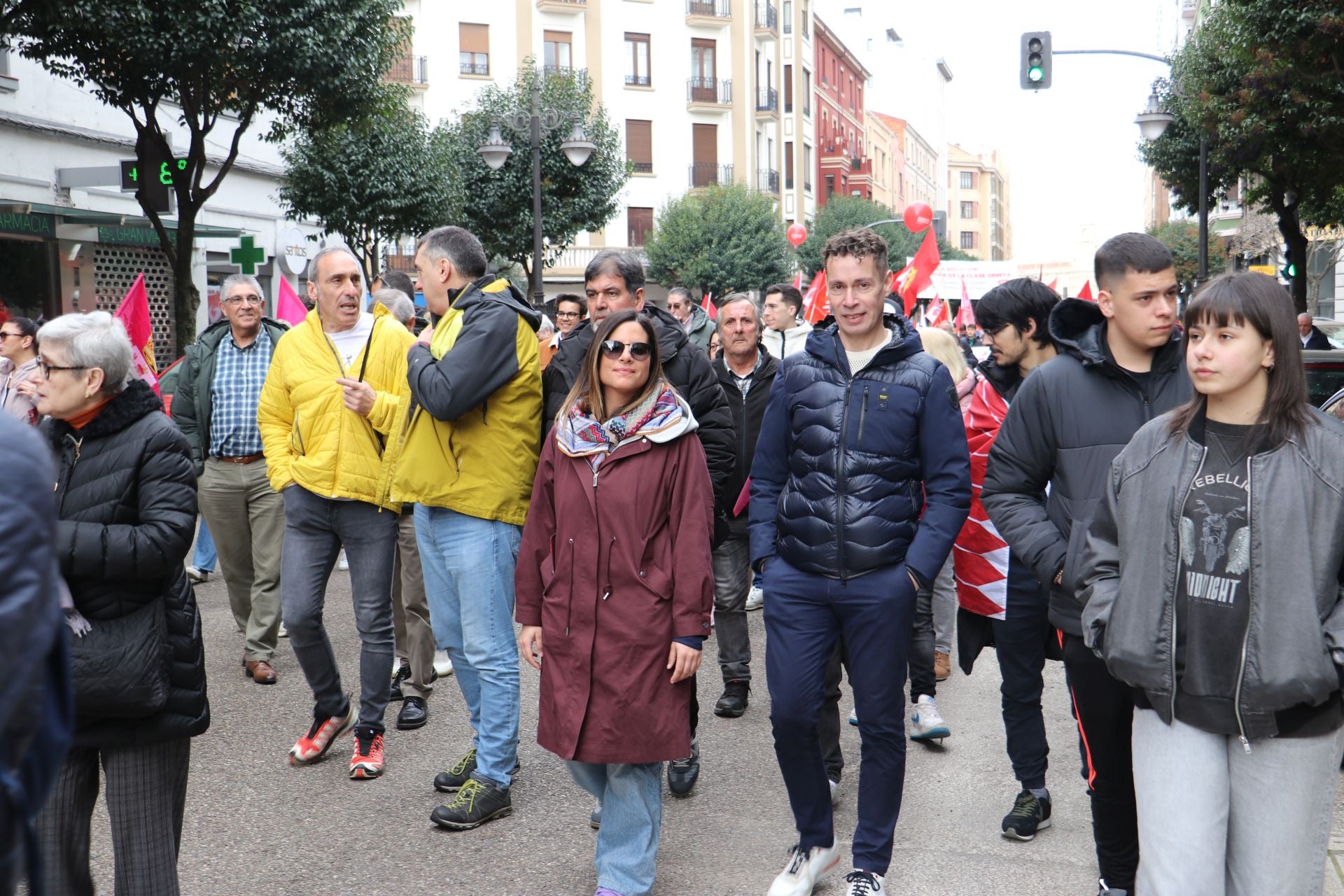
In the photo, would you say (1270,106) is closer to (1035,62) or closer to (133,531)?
(1035,62)

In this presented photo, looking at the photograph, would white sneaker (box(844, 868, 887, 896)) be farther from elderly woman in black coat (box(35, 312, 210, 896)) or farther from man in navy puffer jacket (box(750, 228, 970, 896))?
elderly woman in black coat (box(35, 312, 210, 896))

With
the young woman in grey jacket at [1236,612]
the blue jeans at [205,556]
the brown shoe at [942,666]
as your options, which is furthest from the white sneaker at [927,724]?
the blue jeans at [205,556]

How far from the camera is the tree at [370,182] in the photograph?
82.7 ft

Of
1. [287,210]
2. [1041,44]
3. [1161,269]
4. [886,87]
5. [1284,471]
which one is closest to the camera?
[1284,471]

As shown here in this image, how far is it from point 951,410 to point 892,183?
83497 millimetres

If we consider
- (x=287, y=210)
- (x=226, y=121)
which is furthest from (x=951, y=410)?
(x=287, y=210)

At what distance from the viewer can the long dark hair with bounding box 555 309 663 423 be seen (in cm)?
417

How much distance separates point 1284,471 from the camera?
2834 millimetres

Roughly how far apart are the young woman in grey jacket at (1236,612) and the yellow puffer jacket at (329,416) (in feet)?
11.1

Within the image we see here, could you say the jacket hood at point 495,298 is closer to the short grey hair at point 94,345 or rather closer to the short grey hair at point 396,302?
the short grey hair at point 94,345

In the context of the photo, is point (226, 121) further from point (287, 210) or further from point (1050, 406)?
point (1050, 406)

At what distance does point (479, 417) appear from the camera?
4883 mm

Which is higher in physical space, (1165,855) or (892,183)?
(892,183)

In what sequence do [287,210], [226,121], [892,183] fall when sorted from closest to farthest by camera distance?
[226,121]
[287,210]
[892,183]
